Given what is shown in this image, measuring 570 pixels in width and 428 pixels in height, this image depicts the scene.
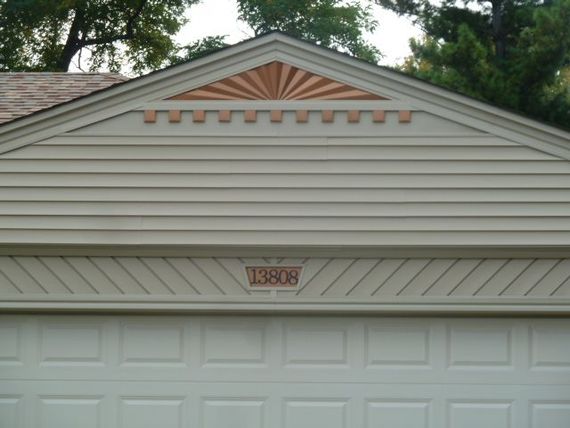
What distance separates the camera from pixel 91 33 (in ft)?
101

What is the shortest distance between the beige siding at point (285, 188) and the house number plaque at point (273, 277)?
25cm

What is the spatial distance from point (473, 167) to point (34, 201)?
3.62 metres

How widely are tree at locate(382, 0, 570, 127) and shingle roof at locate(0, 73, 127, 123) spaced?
22.7 ft

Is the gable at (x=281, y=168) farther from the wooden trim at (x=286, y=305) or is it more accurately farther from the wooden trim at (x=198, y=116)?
the wooden trim at (x=286, y=305)

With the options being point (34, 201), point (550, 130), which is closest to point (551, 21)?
point (550, 130)

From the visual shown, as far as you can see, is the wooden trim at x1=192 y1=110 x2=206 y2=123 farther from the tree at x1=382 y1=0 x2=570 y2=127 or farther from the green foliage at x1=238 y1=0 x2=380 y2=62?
the green foliage at x1=238 y1=0 x2=380 y2=62

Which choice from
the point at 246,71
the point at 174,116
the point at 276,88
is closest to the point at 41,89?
the point at 174,116

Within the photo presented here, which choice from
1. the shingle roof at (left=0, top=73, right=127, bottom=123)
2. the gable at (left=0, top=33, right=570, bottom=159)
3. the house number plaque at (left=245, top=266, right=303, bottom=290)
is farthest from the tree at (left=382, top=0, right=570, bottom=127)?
the house number plaque at (left=245, top=266, right=303, bottom=290)

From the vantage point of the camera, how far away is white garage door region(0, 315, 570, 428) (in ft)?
32.1

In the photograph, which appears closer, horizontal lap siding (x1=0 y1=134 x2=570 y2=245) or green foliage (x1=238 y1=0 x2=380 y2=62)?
horizontal lap siding (x1=0 y1=134 x2=570 y2=245)

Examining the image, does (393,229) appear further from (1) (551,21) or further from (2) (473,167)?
(1) (551,21)

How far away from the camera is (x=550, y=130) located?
9.36 m

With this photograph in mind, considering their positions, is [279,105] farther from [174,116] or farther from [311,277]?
[311,277]

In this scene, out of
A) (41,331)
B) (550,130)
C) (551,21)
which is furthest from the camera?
(551,21)
